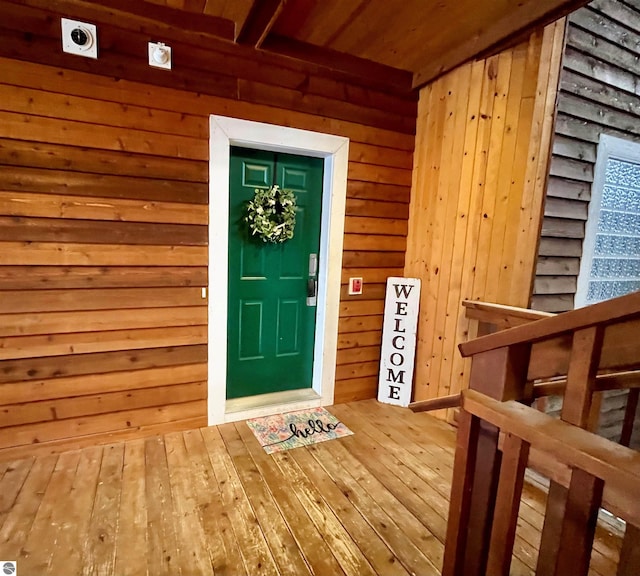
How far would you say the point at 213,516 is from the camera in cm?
180

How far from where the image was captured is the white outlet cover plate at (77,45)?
2.00 metres

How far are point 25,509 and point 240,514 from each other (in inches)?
40.6

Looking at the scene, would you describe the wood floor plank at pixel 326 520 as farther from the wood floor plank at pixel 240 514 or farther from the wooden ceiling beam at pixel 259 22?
the wooden ceiling beam at pixel 259 22

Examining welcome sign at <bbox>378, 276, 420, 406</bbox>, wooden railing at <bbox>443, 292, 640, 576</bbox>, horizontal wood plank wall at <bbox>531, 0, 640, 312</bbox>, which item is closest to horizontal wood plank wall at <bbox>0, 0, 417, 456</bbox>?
welcome sign at <bbox>378, 276, 420, 406</bbox>

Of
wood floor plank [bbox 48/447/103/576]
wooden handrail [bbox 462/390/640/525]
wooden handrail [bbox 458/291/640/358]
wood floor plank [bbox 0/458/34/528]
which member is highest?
wooden handrail [bbox 458/291/640/358]

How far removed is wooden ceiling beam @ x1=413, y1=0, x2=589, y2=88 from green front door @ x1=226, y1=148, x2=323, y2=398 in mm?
1085

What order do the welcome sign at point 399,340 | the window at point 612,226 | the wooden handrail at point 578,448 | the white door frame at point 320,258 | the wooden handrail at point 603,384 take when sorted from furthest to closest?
1. the welcome sign at point 399,340
2. the window at point 612,226
3. the white door frame at point 320,258
4. the wooden handrail at point 603,384
5. the wooden handrail at point 578,448

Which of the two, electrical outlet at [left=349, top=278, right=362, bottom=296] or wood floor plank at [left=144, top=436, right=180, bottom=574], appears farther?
electrical outlet at [left=349, top=278, right=362, bottom=296]

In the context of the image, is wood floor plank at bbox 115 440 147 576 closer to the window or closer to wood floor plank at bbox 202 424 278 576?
wood floor plank at bbox 202 424 278 576

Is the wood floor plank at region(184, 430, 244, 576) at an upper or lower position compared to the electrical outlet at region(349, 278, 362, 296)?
lower

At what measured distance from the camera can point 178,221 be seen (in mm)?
2371

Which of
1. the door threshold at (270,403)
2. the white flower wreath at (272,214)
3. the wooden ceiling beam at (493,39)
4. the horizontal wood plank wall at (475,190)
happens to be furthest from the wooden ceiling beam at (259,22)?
the door threshold at (270,403)

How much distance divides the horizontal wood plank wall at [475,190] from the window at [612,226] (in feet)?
3.13

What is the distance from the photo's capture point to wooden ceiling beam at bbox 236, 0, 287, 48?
204 cm
